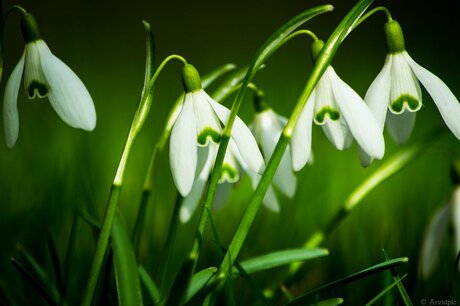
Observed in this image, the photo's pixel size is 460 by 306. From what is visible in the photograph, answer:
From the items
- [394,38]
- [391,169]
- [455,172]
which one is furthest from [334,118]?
[455,172]

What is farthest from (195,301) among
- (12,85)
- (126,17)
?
(126,17)

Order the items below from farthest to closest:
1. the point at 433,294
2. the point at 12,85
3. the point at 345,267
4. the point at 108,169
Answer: the point at 108,169, the point at 345,267, the point at 433,294, the point at 12,85

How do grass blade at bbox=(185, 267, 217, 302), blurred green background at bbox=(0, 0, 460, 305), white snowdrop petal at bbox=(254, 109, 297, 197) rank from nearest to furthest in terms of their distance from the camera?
grass blade at bbox=(185, 267, 217, 302), white snowdrop petal at bbox=(254, 109, 297, 197), blurred green background at bbox=(0, 0, 460, 305)

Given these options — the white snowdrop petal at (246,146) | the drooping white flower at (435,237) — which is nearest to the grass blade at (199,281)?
the white snowdrop petal at (246,146)

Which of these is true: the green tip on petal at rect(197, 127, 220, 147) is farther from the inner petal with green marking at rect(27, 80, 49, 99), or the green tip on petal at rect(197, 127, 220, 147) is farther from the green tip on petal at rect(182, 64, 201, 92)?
the inner petal with green marking at rect(27, 80, 49, 99)

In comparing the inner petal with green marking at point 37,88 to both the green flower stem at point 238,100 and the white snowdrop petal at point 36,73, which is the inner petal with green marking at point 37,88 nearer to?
the white snowdrop petal at point 36,73

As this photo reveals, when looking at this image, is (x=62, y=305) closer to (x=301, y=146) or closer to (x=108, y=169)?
(x=301, y=146)

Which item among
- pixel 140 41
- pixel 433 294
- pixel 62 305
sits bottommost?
pixel 433 294

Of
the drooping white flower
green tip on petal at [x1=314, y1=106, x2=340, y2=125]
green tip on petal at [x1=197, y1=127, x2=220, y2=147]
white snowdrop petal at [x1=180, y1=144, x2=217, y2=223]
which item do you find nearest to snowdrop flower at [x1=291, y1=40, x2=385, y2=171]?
green tip on petal at [x1=314, y1=106, x2=340, y2=125]
